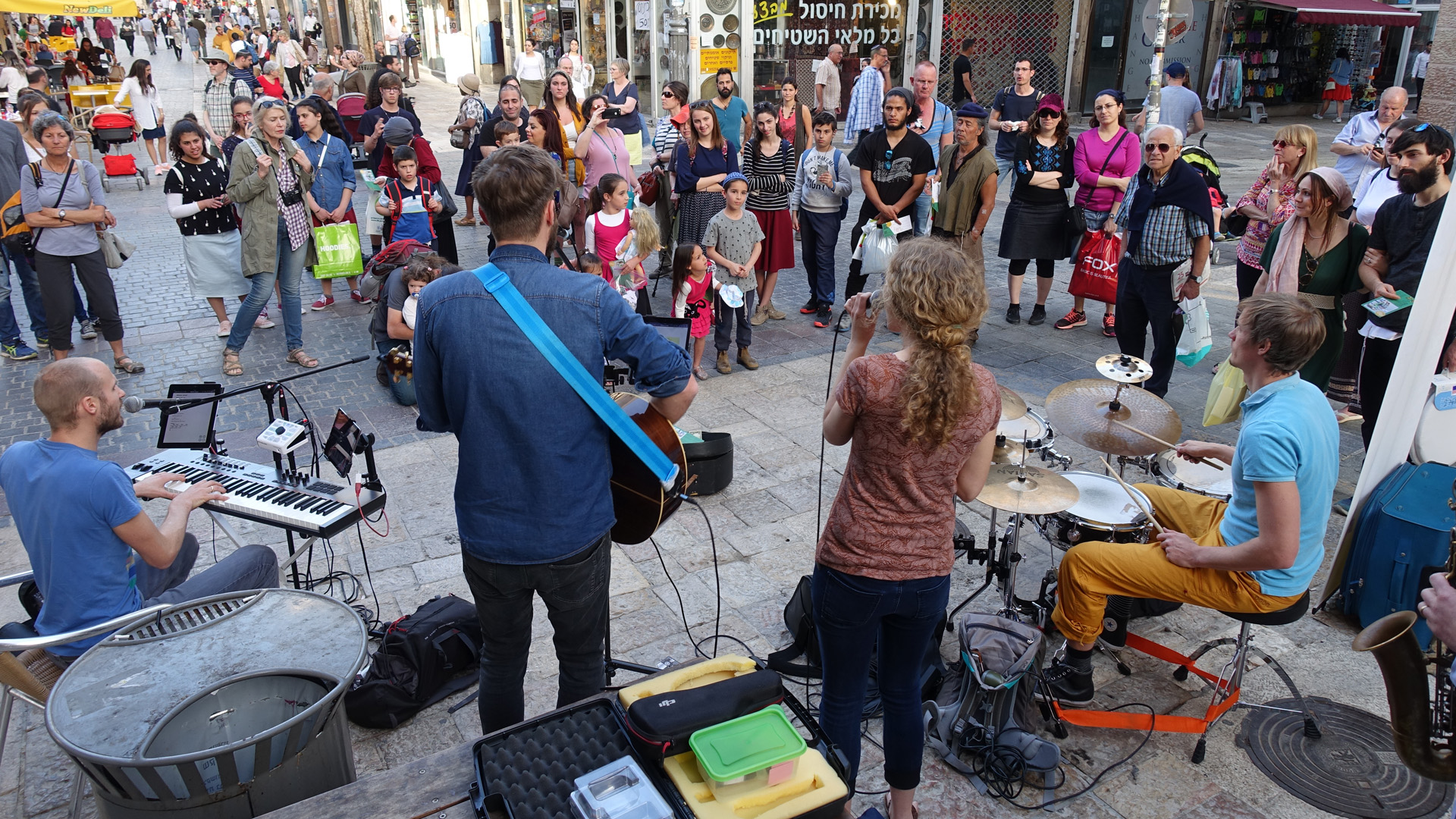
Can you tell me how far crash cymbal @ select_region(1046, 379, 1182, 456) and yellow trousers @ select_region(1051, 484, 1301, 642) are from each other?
482mm

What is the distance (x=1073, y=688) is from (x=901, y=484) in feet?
5.10

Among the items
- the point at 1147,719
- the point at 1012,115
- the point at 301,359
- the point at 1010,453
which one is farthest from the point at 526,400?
the point at 1012,115

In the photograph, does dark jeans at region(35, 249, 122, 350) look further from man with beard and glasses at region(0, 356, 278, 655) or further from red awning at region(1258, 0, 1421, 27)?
red awning at region(1258, 0, 1421, 27)

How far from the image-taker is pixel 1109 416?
407cm

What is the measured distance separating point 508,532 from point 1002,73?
65.2 ft

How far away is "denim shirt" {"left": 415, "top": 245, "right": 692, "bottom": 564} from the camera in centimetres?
248

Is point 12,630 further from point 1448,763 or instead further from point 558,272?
point 1448,763

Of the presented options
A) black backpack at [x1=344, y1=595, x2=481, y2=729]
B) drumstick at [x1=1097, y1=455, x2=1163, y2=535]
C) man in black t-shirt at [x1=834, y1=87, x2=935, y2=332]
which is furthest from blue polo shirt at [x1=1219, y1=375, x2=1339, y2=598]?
man in black t-shirt at [x1=834, y1=87, x2=935, y2=332]

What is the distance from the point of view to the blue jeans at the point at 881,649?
8.92ft

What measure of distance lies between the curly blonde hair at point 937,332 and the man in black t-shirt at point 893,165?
5.34 meters

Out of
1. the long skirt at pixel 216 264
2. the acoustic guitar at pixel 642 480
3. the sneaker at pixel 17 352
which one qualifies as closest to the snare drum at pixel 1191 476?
the acoustic guitar at pixel 642 480

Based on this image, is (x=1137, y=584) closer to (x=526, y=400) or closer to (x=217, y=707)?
(x=526, y=400)

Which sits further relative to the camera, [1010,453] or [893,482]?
[1010,453]

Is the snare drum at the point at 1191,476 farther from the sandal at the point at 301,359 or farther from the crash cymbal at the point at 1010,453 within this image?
the sandal at the point at 301,359
